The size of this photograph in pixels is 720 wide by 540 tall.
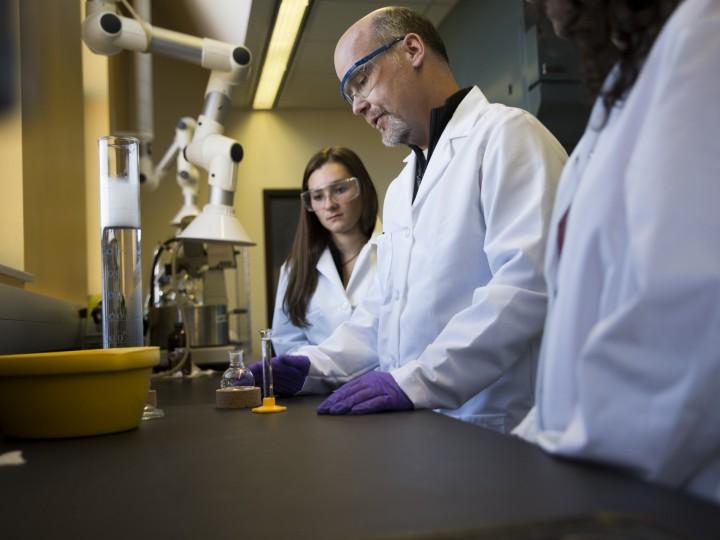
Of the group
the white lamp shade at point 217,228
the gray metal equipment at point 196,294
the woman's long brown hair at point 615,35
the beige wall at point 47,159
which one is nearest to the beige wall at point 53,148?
the beige wall at point 47,159

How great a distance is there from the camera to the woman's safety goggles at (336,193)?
2490 millimetres

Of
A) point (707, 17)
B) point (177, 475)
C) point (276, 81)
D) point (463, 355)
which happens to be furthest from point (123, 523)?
point (276, 81)

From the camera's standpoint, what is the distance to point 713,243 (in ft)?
1.94

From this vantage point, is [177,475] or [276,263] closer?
[177,475]

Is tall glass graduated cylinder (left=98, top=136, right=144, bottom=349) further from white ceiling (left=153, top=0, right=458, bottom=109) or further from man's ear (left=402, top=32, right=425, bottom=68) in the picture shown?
white ceiling (left=153, top=0, right=458, bottom=109)

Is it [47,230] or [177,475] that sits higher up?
[47,230]

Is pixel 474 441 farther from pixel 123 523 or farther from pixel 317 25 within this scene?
pixel 317 25

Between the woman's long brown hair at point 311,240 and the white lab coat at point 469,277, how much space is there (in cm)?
79

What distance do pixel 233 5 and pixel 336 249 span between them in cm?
176

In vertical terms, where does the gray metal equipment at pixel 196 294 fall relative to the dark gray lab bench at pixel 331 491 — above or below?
above

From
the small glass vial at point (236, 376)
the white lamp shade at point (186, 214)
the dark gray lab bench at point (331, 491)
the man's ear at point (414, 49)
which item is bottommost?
the dark gray lab bench at point (331, 491)

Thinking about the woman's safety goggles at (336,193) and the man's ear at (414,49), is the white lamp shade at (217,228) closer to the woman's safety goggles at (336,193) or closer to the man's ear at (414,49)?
the woman's safety goggles at (336,193)

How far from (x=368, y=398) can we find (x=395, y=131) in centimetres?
76

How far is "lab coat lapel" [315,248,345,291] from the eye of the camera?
2.49 metres
